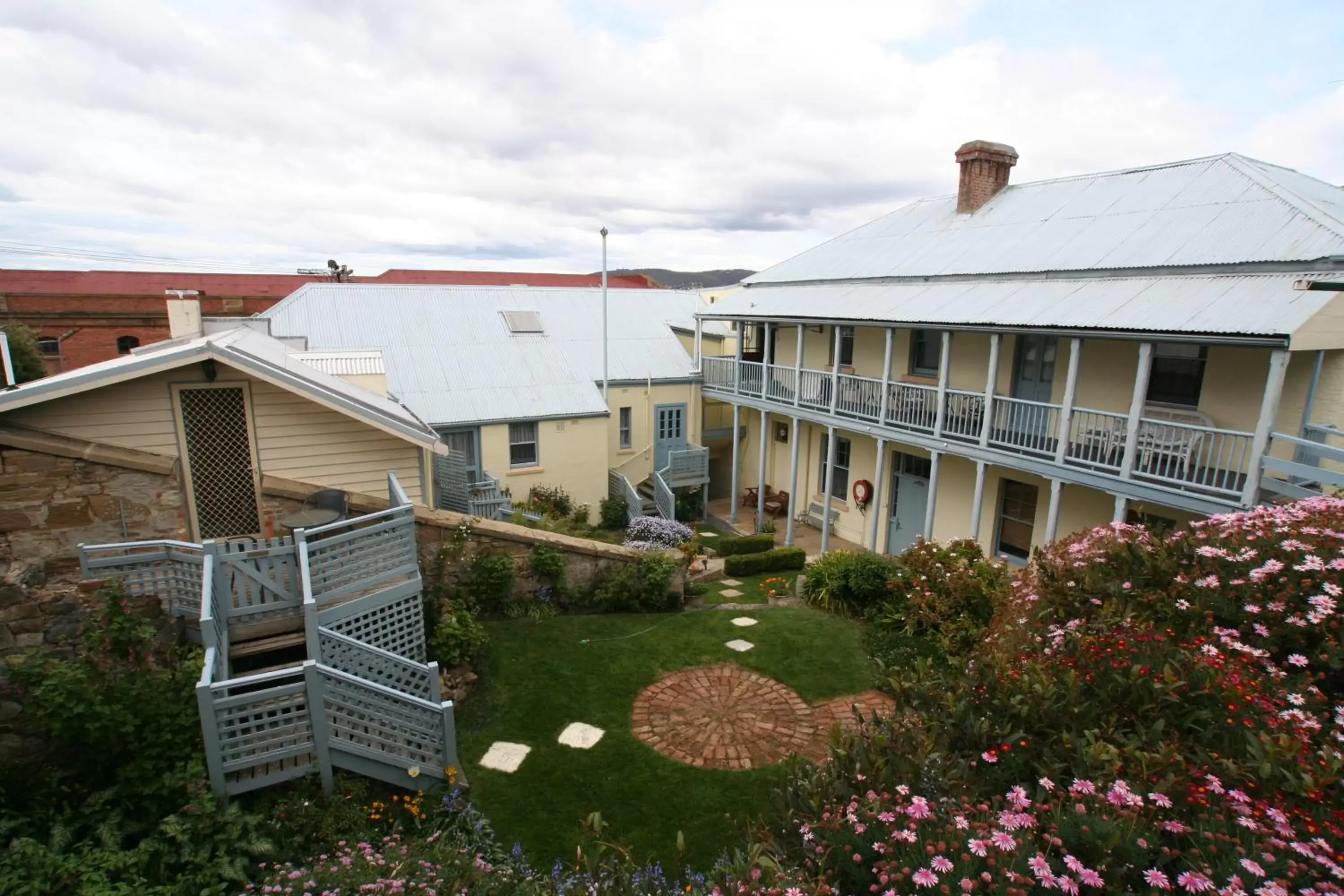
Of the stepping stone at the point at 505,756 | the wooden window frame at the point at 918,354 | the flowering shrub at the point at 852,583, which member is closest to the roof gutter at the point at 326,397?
the stepping stone at the point at 505,756

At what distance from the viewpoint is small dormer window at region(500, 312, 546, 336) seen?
829 inches

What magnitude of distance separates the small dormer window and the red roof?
55.4ft

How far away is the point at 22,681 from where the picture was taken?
18.8 ft

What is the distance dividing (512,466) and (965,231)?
1314 cm

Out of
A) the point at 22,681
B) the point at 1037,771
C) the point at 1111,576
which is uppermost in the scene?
the point at 1111,576

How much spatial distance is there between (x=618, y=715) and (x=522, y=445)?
11831 millimetres

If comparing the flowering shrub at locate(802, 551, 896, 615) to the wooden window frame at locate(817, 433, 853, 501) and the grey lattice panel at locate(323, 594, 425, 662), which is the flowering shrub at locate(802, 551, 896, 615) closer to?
the grey lattice panel at locate(323, 594, 425, 662)

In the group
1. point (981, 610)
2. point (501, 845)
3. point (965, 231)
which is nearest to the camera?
point (501, 845)

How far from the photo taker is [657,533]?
16906 millimetres

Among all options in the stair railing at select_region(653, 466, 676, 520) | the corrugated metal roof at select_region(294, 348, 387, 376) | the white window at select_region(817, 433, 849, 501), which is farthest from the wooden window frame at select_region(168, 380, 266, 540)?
the white window at select_region(817, 433, 849, 501)

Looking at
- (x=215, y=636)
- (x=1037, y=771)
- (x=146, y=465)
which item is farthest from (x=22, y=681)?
(x=1037, y=771)

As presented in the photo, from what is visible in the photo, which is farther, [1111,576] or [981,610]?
[981,610]

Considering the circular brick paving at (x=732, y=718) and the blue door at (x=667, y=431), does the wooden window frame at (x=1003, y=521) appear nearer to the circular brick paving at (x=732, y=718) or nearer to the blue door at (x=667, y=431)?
the circular brick paving at (x=732, y=718)

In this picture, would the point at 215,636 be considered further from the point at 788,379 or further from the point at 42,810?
the point at 788,379
